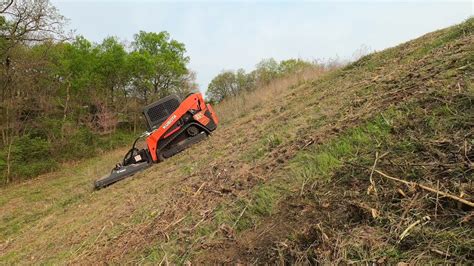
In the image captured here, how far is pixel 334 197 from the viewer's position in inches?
102

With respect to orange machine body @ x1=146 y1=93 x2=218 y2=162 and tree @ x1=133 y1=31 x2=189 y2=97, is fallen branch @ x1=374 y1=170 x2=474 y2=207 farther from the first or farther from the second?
tree @ x1=133 y1=31 x2=189 y2=97

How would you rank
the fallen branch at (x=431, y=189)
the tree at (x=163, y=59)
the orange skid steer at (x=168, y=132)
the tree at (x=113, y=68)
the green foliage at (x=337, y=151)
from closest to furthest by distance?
the fallen branch at (x=431, y=189), the green foliage at (x=337, y=151), the orange skid steer at (x=168, y=132), the tree at (x=113, y=68), the tree at (x=163, y=59)

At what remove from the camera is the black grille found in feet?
31.6

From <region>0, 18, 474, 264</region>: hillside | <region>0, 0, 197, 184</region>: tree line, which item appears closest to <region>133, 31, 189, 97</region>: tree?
<region>0, 0, 197, 184</region>: tree line

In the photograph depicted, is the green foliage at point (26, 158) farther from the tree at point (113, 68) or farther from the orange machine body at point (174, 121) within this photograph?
the tree at point (113, 68)

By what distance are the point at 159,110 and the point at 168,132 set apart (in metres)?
1.05

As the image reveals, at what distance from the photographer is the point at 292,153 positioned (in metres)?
3.95

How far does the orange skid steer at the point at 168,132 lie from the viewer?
8.78 metres

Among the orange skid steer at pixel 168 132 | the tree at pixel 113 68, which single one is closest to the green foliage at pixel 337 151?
the orange skid steer at pixel 168 132

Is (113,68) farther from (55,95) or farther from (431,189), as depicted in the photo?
(431,189)

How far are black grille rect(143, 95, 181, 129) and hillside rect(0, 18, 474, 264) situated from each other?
13.4 feet

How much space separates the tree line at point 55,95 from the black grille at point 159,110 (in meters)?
10.3

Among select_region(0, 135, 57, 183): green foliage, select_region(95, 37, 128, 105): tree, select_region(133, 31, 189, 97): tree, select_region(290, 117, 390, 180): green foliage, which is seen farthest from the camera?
select_region(133, 31, 189, 97): tree

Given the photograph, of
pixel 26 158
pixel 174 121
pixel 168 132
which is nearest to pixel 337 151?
pixel 174 121
